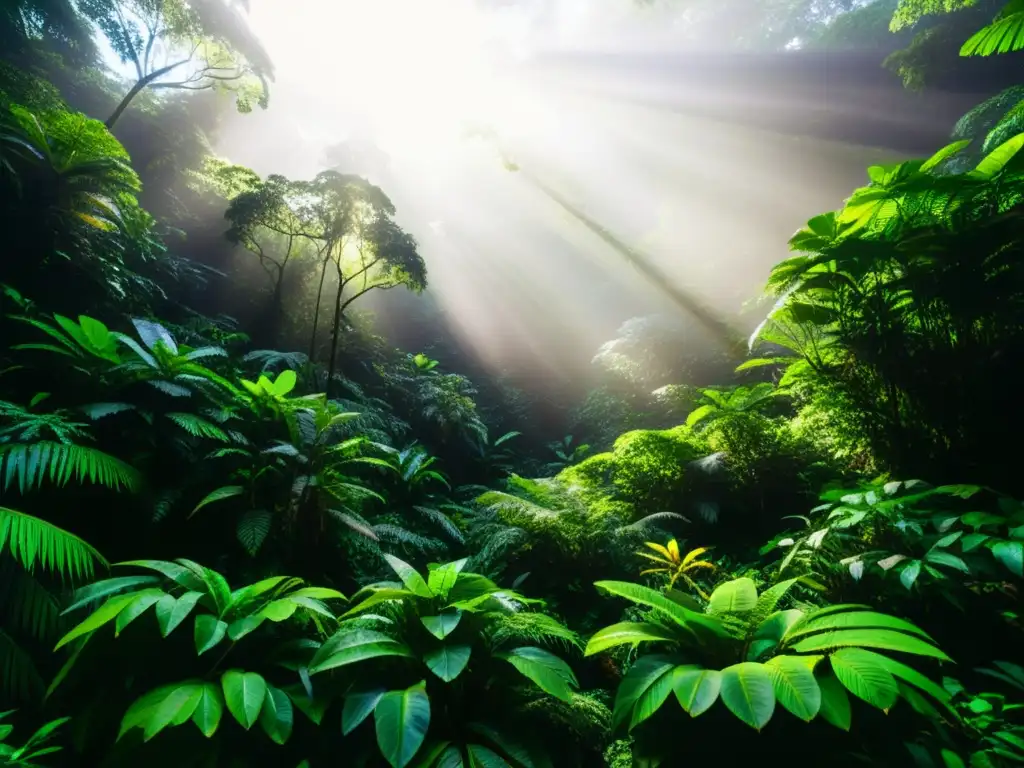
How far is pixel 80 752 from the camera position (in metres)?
1.35

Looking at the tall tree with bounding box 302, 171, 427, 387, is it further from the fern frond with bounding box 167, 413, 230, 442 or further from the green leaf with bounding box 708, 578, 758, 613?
the green leaf with bounding box 708, 578, 758, 613

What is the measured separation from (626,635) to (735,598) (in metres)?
0.49

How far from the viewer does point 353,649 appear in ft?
4.77

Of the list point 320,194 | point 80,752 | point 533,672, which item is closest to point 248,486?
point 80,752

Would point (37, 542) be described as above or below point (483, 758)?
below

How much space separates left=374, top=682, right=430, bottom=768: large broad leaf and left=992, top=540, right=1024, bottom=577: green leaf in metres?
1.91

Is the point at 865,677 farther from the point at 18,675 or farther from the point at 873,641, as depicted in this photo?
the point at 18,675

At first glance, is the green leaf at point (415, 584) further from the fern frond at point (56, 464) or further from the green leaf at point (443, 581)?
the fern frond at point (56, 464)

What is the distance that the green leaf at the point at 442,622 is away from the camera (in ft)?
4.83

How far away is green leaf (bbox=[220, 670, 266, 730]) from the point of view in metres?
1.24

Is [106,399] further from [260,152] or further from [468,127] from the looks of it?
[260,152]

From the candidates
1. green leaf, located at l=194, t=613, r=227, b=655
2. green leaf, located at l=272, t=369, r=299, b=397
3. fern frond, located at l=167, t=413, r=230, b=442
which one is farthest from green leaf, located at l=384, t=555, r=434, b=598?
green leaf, located at l=272, t=369, r=299, b=397

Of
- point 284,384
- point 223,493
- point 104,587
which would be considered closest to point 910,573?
point 104,587

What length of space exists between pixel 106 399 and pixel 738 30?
2029cm
